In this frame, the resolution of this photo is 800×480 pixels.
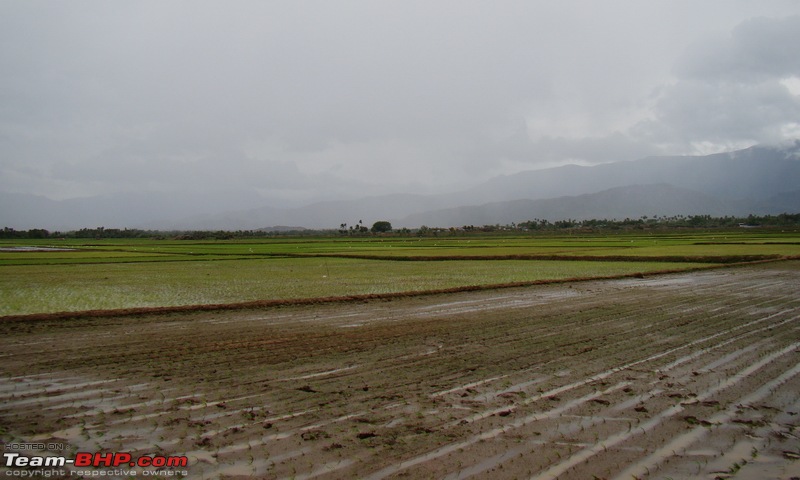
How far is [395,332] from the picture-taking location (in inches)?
406

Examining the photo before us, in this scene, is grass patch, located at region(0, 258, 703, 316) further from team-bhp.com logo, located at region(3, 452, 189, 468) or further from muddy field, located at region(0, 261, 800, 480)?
team-bhp.com logo, located at region(3, 452, 189, 468)

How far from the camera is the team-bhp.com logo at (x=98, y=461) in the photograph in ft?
14.4

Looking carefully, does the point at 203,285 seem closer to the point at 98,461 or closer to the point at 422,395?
the point at 422,395

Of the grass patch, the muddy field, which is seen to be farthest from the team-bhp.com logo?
the grass patch

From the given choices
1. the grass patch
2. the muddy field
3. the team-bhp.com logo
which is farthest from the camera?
the grass patch

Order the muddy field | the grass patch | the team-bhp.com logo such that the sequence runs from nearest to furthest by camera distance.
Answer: the team-bhp.com logo
the muddy field
the grass patch

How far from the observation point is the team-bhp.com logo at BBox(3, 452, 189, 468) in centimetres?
438

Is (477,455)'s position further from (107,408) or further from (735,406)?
(107,408)

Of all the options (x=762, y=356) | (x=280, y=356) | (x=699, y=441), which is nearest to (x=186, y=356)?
(x=280, y=356)

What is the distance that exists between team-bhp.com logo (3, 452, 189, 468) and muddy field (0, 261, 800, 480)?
0.39 ft

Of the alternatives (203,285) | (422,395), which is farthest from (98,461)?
(203,285)

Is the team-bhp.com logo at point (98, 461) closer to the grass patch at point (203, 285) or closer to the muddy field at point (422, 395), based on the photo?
the muddy field at point (422, 395)

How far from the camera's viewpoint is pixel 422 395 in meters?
6.16

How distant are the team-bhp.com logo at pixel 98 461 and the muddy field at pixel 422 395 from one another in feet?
0.39
